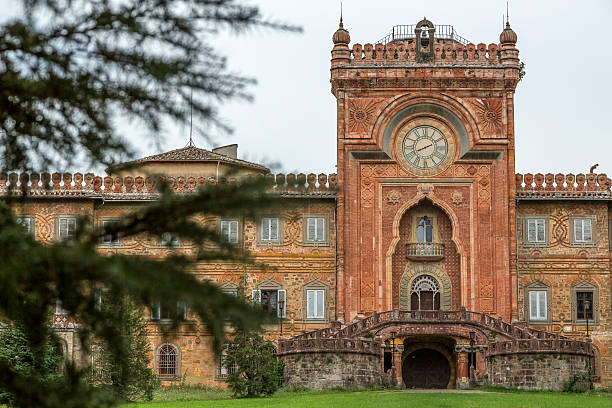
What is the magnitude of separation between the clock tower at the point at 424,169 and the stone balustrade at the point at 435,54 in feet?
0.14

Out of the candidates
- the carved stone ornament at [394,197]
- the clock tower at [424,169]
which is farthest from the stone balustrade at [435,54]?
the carved stone ornament at [394,197]

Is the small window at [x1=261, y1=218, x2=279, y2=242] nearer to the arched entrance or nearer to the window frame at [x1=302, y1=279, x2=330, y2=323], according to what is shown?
the window frame at [x1=302, y1=279, x2=330, y2=323]

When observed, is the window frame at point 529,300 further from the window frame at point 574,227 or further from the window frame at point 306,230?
the window frame at point 306,230

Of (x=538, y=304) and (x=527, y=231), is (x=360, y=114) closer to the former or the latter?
(x=527, y=231)

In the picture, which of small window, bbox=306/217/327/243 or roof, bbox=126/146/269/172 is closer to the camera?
small window, bbox=306/217/327/243

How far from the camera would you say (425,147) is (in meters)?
44.5

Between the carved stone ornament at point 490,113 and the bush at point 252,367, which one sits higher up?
the carved stone ornament at point 490,113

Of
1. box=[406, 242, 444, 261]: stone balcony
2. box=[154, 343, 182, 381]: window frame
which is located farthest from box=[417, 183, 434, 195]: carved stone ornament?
box=[154, 343, 182, 381]: window frame

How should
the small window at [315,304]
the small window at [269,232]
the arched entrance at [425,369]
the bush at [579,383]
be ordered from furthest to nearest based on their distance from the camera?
the small window at [269,232]
the small window at [315,304]
the arched entrance at [425,369]
the bush at [579,383]

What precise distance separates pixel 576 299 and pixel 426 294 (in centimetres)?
639

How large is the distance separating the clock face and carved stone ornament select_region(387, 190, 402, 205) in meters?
1.46

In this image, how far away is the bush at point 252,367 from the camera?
32750mm

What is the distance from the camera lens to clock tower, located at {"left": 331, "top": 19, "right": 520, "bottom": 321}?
143 ft

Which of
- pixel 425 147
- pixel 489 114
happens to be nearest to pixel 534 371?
pixel 425 147
